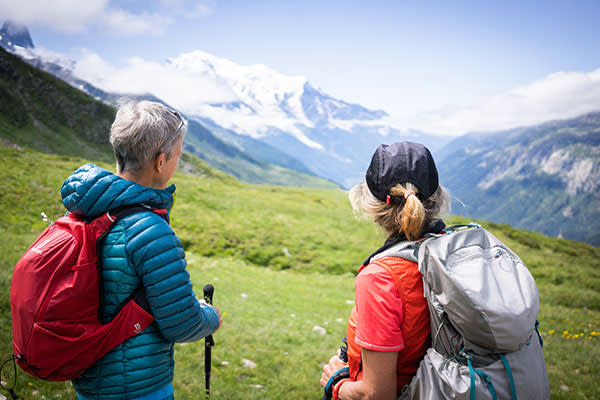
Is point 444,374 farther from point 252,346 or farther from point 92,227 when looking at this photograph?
point 252,346

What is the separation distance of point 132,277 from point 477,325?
3004 mm

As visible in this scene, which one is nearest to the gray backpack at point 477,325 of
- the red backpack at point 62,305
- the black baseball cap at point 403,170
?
the black baseball cap at point 403,170

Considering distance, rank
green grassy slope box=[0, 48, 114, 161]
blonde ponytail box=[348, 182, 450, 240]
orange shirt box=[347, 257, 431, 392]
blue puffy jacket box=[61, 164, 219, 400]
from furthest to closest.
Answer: green grassy slope box=[0, 48, 114, 161] < blonde ponytail box=[348, 182, 450, 240] < blue puffy jacket box=[61, 164, 219, 400] < orange shirt box=[347, 257, 431, 392]

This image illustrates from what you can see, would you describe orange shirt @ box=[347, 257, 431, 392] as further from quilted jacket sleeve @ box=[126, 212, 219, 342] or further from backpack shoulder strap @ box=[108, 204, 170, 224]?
backpack shoulder strap @ box=[108, 204, 170, 224]

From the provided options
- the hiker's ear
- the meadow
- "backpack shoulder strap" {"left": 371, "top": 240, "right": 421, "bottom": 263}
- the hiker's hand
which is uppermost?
the hiker's ear

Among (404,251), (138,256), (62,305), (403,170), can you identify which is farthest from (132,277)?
(403,170)

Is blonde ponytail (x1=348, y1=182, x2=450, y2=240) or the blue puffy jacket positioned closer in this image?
the blue puffy jacket

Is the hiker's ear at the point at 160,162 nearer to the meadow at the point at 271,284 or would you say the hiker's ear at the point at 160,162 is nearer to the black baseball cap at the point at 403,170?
the black baseball cap at the point at 403,170

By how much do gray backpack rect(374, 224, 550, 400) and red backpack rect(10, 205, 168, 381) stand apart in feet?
9.12

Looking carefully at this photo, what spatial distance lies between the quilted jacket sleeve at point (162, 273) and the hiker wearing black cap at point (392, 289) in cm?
169

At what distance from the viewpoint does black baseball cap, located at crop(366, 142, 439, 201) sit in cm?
323

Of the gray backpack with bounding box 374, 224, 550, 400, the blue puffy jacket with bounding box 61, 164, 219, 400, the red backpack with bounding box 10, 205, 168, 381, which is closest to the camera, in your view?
the gray backpack with bounding box 374, 224, 550, 400

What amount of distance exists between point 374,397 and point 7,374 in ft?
23.4

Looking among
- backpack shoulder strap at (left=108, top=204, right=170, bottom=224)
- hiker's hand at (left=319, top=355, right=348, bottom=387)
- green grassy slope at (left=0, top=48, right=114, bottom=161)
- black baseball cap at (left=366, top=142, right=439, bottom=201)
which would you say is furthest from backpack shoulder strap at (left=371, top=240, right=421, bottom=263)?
green grassy slope at (left=0, top=48, right=114, bottom=161)
